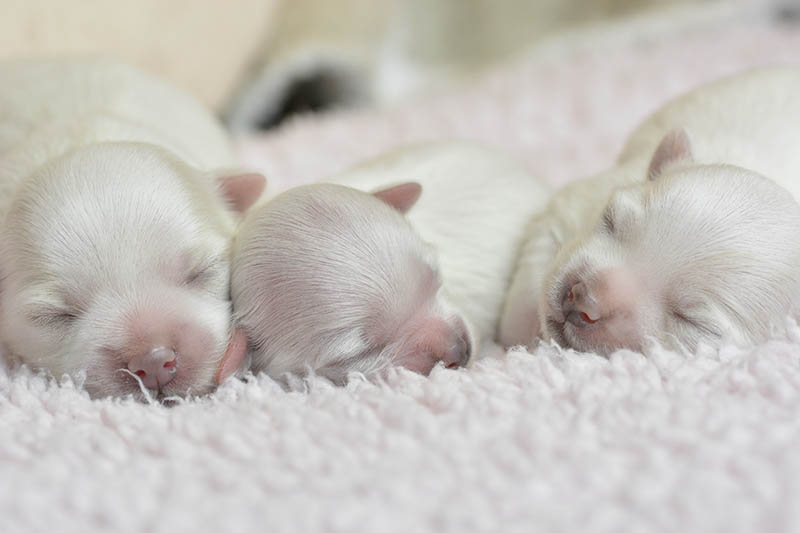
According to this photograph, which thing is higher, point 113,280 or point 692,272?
point 692,272

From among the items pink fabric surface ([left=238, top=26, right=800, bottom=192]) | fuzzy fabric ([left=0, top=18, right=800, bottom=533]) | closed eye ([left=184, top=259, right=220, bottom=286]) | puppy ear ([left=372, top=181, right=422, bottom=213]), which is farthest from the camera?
pink fabric surface ([left=238, top=26, right=800, bottom=192])

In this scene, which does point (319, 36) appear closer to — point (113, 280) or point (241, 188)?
point (241, 188)

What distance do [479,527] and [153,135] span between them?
136cm

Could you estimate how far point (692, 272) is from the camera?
1.58 meters

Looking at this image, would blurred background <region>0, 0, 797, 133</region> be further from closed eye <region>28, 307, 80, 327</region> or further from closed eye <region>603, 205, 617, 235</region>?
closed eye <region>603, 205, 617, 235</region>

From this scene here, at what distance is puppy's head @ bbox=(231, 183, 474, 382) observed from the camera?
160cm

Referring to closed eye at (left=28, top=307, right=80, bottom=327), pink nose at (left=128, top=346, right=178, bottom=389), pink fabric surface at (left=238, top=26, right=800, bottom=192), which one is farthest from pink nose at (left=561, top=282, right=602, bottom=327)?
pink fabric surface at (left=238, top=26, right=800, bottom=192)

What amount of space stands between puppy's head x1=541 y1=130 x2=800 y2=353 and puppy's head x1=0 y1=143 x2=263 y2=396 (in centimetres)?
65

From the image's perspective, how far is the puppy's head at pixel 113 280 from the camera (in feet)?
5.11

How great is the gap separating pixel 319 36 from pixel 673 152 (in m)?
2.14

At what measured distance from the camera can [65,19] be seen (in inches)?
109

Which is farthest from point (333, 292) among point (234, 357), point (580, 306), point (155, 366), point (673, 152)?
point (673, 152)

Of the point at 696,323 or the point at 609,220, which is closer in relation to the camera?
the point at 696,323

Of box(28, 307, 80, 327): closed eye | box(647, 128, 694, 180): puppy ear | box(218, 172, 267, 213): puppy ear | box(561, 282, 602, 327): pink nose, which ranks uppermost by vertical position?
box(647, 128, 694, 180): puppy ear
